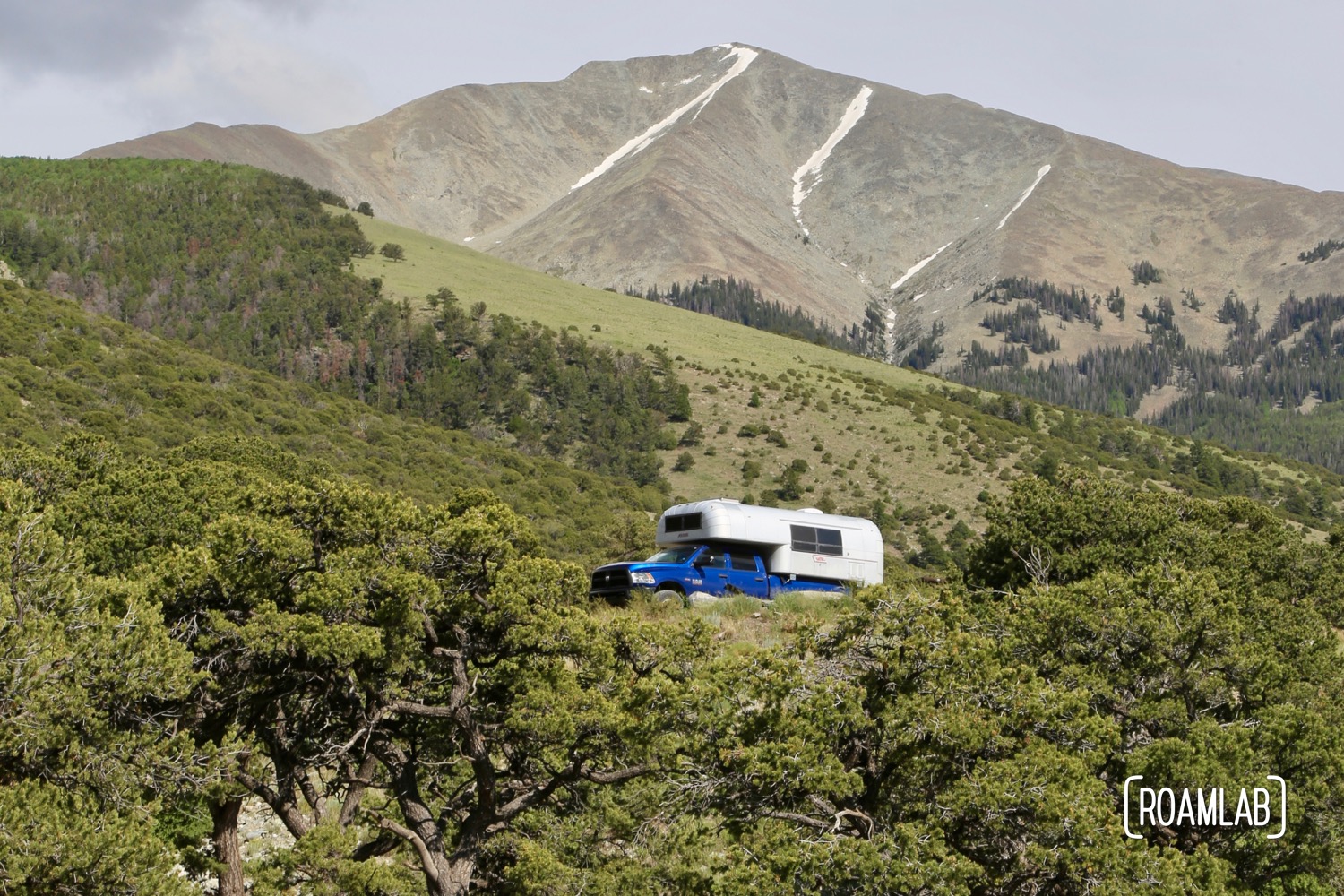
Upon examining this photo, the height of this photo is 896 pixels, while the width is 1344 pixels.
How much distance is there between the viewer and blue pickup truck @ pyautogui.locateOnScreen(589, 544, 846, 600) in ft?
82.5

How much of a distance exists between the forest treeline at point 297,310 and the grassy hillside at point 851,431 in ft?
13.0

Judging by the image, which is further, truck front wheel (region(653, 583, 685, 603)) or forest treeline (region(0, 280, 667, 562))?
forest treeline (region(0, 280, 667, 562))

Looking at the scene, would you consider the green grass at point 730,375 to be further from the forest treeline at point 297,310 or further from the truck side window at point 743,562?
the truck side window at point 743,562

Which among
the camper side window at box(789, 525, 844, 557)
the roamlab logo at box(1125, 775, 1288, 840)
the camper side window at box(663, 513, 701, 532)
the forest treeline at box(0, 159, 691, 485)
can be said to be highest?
the forest treeline at box(0, 159, 691, 485)

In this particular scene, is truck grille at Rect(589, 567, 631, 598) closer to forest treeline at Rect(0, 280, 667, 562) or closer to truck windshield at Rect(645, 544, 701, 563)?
truck windshield at Rect(645, 544, 701, 563)

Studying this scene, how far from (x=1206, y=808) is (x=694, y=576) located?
1307cm

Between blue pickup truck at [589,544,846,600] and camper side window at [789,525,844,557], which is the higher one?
camper side window at [789,525,844,557]

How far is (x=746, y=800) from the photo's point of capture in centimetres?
1209

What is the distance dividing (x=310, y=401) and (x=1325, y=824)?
70.9m

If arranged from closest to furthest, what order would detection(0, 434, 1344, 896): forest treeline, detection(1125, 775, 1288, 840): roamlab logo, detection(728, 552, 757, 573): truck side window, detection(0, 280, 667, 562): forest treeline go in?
detection(0, 434, 1344, 896): forest treeline → detection(1125, 775, 1288, 840): roamlab logo → detection(728, 552, 757, 573): truck side window → detection(0, 280, 667, 562): forest treeline

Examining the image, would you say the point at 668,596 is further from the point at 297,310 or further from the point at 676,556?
the point at 297,310

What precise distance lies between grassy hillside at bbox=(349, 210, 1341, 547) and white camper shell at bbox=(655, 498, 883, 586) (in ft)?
121

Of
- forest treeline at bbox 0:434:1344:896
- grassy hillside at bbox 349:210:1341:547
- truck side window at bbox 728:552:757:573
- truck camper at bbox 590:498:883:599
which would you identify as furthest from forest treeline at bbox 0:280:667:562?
forest treeline at bbox 0:434:1344:896

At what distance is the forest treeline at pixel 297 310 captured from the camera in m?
87.5
